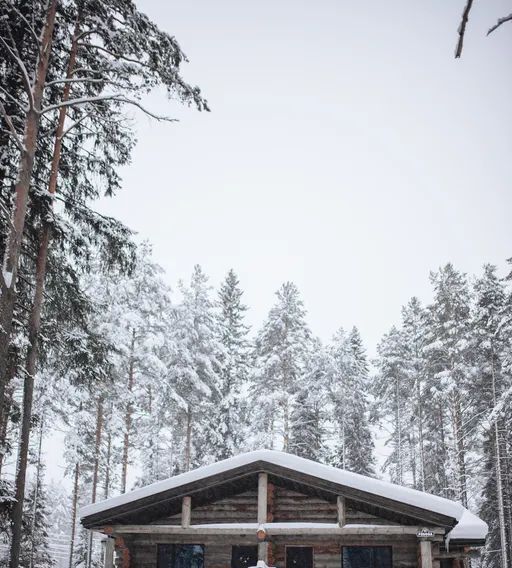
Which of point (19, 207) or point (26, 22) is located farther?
point (26, 22)

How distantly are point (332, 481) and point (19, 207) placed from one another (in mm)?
8571

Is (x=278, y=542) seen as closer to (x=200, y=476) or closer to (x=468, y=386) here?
(x=200, y=476)

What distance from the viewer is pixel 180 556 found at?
1446 centimetres

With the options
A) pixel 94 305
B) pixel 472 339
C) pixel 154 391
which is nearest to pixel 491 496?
pixel 472 339

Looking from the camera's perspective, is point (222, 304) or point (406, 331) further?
point (406, 331)

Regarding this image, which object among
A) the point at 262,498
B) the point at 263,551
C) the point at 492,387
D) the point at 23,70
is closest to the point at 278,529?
the point at 263,551

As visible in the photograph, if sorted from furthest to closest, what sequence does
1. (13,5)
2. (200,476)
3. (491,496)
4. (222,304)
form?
(222,304)
(491,496)
(200,476)
(13,5)

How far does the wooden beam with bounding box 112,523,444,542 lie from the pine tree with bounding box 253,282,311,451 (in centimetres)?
1768

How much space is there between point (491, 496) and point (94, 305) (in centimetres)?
2366

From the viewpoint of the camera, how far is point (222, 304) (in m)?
37.4

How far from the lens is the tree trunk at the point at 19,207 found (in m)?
9.02

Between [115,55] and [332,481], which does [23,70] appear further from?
[332,481]

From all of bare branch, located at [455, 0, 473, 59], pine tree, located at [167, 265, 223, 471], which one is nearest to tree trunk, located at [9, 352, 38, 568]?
bare branch, located at [455, 0, 473, 59]

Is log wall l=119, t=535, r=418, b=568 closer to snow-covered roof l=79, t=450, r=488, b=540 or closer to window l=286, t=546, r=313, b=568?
window l=286, t=546, r=313, b=568
